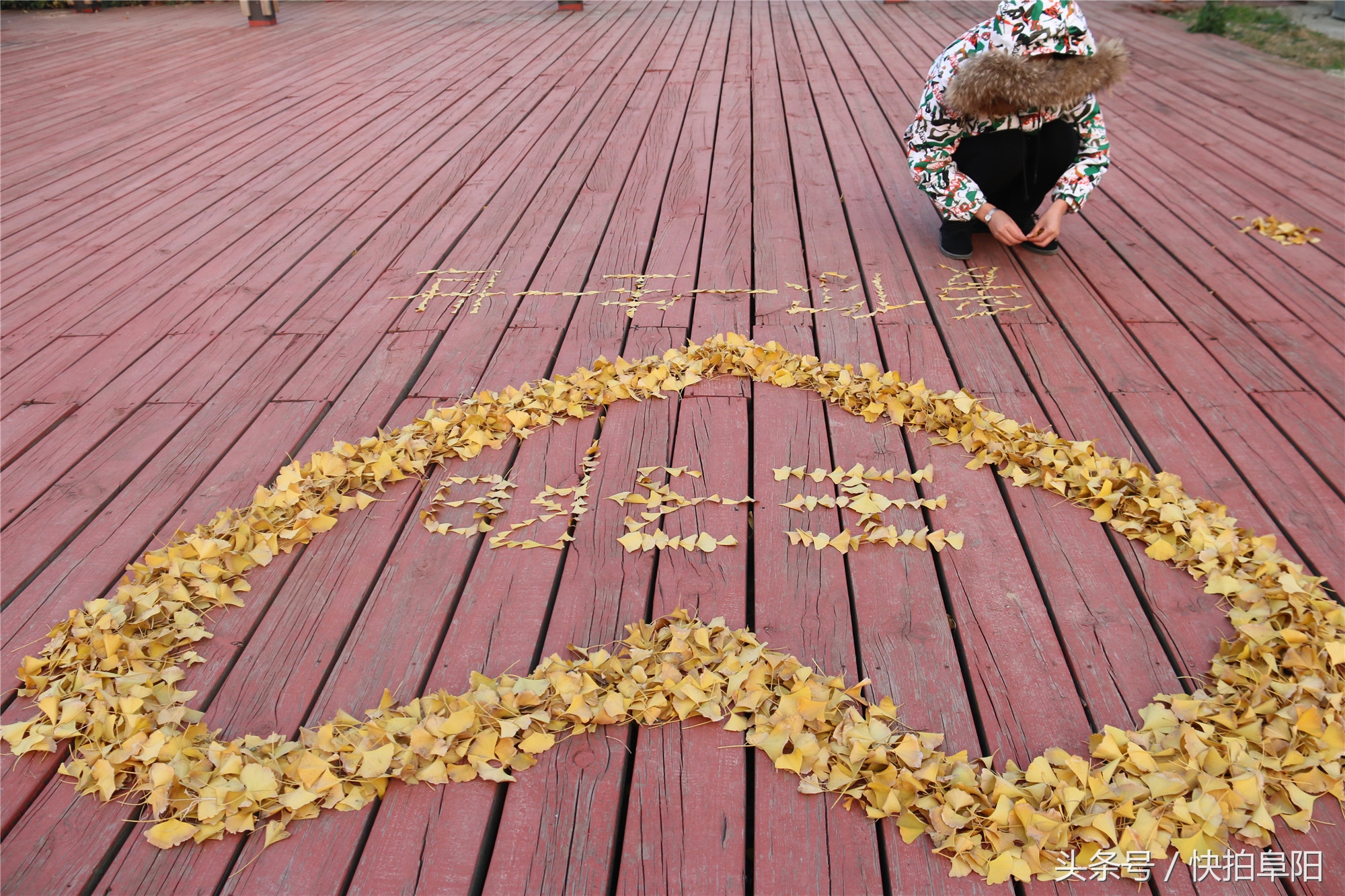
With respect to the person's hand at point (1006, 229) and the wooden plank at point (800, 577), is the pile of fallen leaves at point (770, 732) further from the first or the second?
the person's hand at point (1006, 229)

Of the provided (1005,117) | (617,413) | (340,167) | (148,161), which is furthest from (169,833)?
(148,161)

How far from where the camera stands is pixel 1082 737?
1379mm

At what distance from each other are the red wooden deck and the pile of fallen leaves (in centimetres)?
4

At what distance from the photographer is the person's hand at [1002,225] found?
288 centimetres

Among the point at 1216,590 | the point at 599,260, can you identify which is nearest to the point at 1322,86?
the point at 599,260

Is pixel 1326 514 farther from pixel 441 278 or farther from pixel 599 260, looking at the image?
pixel 441 278

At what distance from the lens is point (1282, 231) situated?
3.22m

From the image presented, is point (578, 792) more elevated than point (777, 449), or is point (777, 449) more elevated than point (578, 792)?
point (777, 449)

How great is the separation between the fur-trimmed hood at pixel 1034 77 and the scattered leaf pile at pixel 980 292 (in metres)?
0.48

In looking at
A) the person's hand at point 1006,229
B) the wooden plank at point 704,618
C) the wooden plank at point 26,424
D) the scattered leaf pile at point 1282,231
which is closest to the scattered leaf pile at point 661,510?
the wooden plank at point 704,618

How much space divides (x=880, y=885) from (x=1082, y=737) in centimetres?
40

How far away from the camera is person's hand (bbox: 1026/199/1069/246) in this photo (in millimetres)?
2818

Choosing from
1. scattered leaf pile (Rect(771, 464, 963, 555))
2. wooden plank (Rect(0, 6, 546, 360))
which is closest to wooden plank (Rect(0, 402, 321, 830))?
wooden plank (Rect(0, 6, 546, 360))

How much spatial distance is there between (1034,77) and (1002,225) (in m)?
0.44
